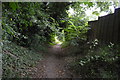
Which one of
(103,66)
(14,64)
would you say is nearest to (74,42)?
(103,66)

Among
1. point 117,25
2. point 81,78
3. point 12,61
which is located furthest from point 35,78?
point 117,25

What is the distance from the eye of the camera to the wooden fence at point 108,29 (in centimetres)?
490

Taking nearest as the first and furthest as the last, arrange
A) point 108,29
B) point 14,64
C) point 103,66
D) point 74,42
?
point 103,66, point 14,64, point 108,29, point 74,42

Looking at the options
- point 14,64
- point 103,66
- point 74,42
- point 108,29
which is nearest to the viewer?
point 103,66

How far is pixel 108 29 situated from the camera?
5.56 m

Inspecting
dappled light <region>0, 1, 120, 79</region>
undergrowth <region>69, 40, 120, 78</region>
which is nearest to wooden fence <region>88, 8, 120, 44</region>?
dappled light <region>0, 1, 120, 79</region>

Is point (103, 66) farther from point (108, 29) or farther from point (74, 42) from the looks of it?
point (74, 42)

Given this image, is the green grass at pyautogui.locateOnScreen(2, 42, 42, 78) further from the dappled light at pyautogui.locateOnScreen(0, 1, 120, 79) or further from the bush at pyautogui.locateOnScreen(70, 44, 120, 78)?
the bush at pyautogui.locateOnScreen(70, 44, 120, 78)

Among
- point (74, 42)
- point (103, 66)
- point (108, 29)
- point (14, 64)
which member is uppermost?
point (108, 29)

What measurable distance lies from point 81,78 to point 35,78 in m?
1.89

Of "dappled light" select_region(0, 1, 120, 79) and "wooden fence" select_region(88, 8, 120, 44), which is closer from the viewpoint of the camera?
"dappled light" select_region(0, 1, 120, 79)

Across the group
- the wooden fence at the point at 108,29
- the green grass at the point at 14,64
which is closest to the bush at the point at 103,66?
the wooden fence at the point at 108,29

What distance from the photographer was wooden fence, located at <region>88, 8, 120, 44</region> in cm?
490

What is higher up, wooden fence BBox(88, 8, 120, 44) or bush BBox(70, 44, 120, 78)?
wooden fence BBox(88, 8, 120, 44)
